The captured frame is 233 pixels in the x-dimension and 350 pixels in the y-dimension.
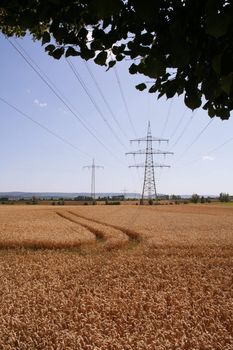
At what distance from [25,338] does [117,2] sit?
6.72 meters

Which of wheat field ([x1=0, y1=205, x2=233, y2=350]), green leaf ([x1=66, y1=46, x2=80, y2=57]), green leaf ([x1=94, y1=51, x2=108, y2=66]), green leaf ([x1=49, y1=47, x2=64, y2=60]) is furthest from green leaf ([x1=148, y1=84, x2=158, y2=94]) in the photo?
wheat field ([x1=0, y1=205, x2=233, y2=350])

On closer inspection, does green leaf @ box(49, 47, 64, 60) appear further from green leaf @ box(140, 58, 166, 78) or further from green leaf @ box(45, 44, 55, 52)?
green leaf @ box(140, 58, 166, 78)

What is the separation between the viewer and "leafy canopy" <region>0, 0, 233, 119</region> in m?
3.14

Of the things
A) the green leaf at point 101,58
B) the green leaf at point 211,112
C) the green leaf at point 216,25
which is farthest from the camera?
the green leaf at point 211,112

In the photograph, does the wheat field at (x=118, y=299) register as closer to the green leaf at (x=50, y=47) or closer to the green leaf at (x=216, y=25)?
the green leaf at (x=50, y=47)

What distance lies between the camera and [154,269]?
1523 centimetres

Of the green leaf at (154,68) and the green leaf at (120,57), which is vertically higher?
the green leaf at (120,57)

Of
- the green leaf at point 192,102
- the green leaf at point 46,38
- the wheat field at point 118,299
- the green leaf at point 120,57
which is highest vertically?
the green leaf at point 46,38

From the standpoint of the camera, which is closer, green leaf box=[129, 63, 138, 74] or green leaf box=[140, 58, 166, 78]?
green leaf box=[140, 58, 166, 78]

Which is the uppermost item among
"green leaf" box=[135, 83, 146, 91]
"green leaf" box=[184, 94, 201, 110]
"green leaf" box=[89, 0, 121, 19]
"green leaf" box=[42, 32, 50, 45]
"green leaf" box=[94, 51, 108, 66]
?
"green leaf" box=[42, 32, 50, 45]

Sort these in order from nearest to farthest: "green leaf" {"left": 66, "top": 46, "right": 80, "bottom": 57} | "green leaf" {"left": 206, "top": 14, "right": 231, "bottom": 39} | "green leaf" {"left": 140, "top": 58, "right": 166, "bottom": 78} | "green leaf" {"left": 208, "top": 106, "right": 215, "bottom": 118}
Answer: "green leaf" {"left": 206, "top": 14, "right": 231, "bottom": 39} < "green leaf" {"left": 140, "top": 58, "right": 166, "bottom": 78} < "green leaf" {"left": 66, "top": 46, "right": 80, "bottom": 57} < "green leaf" {"left": 208, "top": 106, "right": 215, "bottom": 118}

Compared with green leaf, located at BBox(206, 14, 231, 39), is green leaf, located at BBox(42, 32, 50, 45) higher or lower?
higher

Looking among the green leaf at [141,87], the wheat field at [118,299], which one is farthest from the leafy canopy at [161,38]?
the wheat field at [118,299]

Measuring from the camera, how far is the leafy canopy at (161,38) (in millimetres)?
3143
